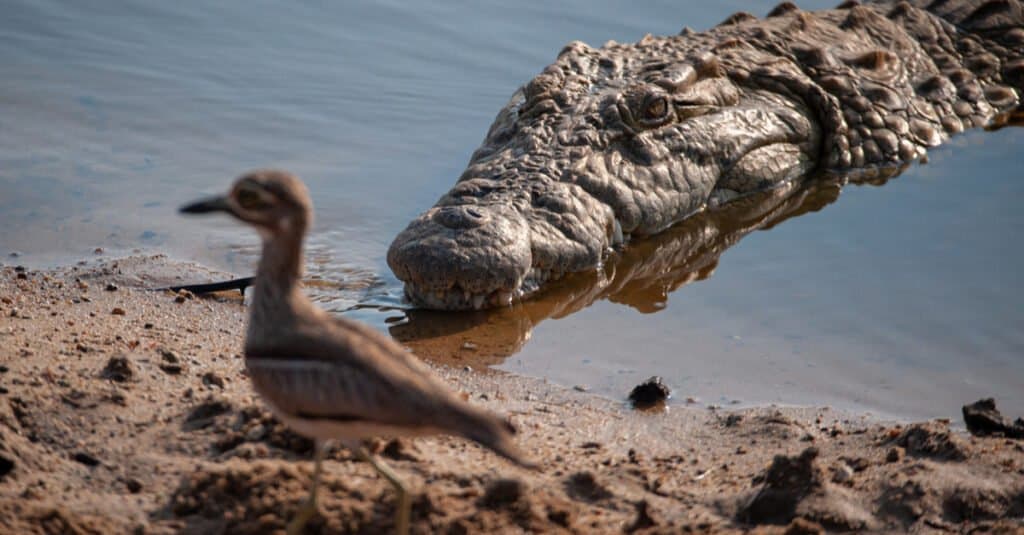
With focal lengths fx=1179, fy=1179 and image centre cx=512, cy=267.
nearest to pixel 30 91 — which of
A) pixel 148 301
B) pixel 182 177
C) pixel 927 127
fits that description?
pixel 182 177

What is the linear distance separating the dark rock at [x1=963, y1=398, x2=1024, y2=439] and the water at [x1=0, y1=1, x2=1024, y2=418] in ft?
1.27

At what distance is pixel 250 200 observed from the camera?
313 cm

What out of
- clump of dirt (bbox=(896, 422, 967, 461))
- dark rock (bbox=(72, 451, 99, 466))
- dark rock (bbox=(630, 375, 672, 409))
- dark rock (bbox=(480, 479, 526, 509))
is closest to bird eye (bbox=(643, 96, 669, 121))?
dark rock (bbox=(630, 375, 672, 409))

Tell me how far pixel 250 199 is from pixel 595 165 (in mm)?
4364

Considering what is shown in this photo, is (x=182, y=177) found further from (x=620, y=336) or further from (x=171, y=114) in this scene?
(x=620, y=336)

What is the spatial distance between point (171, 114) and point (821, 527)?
699 cm

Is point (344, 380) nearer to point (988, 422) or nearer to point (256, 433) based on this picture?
point (256, 433)

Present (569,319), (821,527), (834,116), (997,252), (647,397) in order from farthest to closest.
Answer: (834,116) → (997,252) → (569,319) → (647,397) → (821,527)

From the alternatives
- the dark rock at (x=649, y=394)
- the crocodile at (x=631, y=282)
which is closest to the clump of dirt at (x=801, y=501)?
the dark rock at (x=649, y=394)

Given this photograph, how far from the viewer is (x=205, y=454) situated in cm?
396

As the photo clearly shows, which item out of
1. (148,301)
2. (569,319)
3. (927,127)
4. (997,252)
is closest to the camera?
(148,301)

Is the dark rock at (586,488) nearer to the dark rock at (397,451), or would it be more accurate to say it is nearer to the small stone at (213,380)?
the dark rock at (397,451)

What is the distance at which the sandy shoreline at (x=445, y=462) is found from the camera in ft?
11.4

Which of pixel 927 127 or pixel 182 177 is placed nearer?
pixel 182 177
